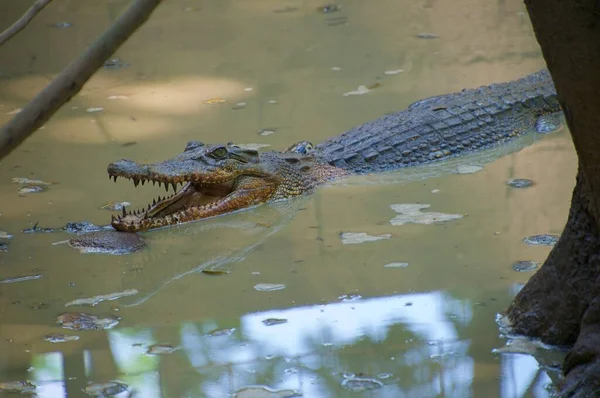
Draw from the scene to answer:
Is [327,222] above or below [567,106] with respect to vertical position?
below

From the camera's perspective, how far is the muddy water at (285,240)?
14.4ft

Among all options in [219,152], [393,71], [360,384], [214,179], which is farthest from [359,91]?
[360,384]

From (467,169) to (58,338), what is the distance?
3.39 m

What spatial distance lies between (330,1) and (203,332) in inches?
313

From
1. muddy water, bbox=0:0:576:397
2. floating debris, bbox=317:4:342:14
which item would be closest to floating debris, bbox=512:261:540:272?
muddy water, bbox=0:0:576:397

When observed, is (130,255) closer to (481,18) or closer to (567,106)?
(567,106)

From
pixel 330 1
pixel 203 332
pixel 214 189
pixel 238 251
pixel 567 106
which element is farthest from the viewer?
pixel 330 1

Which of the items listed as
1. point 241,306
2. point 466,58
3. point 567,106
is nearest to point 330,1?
point 466,58

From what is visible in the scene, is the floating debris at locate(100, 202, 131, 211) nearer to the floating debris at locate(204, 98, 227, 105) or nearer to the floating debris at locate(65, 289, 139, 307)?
the floating debris at locate(65, 289, 139, 307)

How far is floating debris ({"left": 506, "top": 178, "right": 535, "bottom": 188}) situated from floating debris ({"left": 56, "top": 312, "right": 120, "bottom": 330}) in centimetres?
292

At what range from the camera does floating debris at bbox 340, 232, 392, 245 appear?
581 cm

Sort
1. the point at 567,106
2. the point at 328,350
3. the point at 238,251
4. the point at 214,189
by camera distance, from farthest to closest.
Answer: the point at 214,189, the point at 238,251, the point at 328,350, the point at 567,106

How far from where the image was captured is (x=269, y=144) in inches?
300

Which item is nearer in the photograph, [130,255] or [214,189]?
[130,255]
